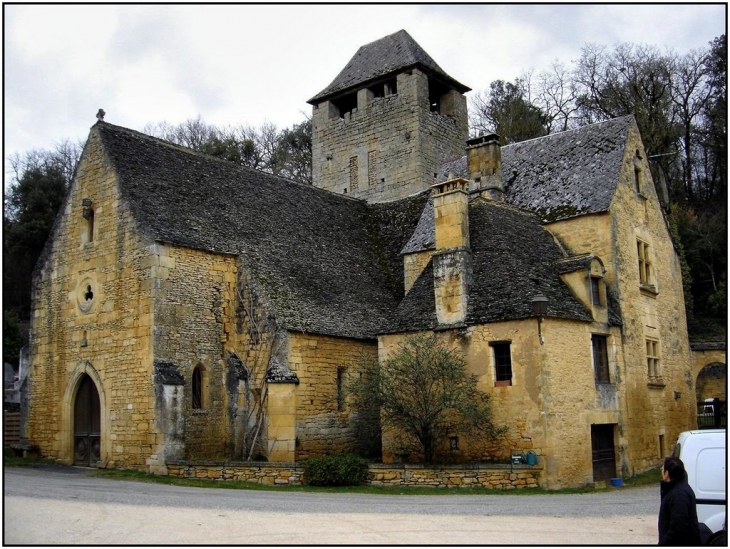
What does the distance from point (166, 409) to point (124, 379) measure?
75.0 inches

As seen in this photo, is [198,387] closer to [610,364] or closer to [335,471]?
[335,471]

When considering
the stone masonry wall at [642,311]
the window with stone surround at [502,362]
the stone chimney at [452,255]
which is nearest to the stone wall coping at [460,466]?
the window with stone surround at [502,362]

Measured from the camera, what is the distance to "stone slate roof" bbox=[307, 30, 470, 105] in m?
36.8

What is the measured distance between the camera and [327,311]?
979 inches

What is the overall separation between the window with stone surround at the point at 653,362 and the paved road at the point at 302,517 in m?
7.76

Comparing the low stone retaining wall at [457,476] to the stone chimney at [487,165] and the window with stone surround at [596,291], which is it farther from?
the stone chimney at [487,165]

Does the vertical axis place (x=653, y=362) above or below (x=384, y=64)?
below

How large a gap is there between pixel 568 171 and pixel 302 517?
57.8 feet

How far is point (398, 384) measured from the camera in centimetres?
2130

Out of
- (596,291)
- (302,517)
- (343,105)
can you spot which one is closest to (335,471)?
(302,517)

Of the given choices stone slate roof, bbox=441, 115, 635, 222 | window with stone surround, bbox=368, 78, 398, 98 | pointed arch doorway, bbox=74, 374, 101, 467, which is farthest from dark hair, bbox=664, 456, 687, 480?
window with stone surround, bbox=368, 78, 398, 98

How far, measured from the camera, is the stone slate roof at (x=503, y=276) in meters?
21.6

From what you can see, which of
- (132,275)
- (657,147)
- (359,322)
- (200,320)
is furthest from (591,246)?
(657,147)

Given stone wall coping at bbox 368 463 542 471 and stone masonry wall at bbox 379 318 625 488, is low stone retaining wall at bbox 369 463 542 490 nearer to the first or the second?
stone wall coping at bbox 368 463 542 471
